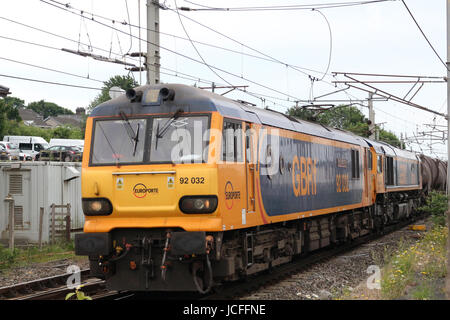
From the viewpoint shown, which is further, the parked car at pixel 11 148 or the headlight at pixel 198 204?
the parked car at pixel 11 148

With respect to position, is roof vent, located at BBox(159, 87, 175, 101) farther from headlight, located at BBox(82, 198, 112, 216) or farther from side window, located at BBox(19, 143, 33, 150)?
side window, located at BBox(19, 143, 33, 150)

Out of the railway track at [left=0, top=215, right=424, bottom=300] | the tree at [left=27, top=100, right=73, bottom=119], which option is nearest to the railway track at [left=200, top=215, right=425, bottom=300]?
the railway track at [left=0, top=215, right=424, bottom=300]

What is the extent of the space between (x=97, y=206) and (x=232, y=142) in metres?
2.37

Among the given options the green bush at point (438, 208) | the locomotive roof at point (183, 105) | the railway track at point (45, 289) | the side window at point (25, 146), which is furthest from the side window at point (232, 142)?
the side window at point (25, 146)

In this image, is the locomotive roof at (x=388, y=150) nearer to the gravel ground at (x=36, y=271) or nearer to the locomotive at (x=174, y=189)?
the gravel ground at (x=36, y=271)

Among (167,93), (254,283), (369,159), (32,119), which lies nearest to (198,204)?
(167,93)

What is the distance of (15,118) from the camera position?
75.9 metres

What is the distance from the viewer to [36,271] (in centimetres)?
1424

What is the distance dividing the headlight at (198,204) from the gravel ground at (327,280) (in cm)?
204

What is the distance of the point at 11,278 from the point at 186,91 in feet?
20.7

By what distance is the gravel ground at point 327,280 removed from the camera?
10.8m
